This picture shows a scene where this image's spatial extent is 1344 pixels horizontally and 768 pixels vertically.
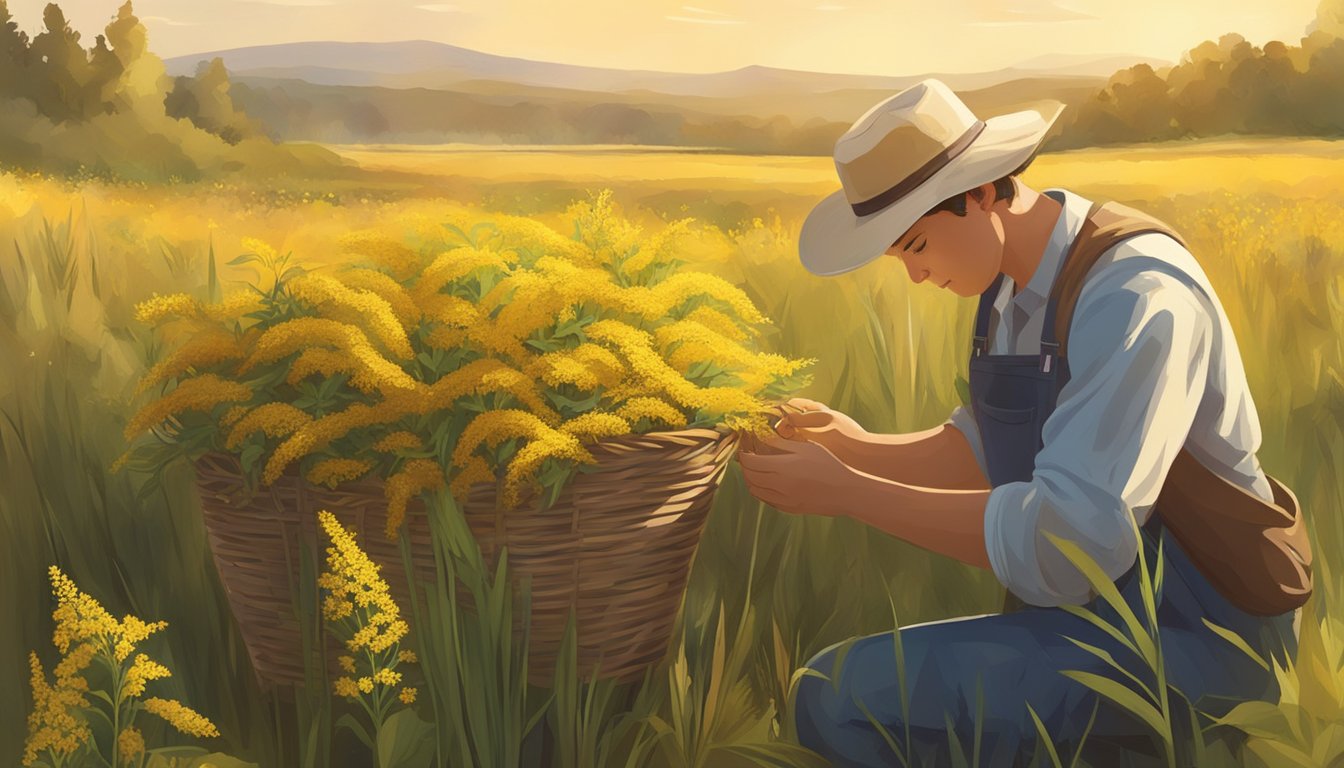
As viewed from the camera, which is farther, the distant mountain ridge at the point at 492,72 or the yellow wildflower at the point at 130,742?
the distant mountain ridge at the point at 492,72

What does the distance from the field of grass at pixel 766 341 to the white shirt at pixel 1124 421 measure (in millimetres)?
238

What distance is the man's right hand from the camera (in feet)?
6.15

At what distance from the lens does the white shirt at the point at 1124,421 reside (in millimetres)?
1398

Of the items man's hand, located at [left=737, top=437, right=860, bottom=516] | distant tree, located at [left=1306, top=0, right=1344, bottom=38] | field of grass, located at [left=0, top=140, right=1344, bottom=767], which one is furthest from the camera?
distant tree, located at [left=1306, top=0, right=1344, bottom=38]

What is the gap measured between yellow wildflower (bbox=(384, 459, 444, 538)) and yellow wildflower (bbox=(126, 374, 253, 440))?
0.27 meters

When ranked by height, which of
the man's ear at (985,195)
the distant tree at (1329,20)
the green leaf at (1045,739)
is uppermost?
the distant tree at (1329,20)

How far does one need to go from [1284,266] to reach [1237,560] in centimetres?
166

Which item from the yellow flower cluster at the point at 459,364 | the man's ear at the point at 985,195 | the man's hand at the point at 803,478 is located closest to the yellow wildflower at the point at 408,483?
the yellow flower cluster at the point at 459,364

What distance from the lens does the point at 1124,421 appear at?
1.40 metres

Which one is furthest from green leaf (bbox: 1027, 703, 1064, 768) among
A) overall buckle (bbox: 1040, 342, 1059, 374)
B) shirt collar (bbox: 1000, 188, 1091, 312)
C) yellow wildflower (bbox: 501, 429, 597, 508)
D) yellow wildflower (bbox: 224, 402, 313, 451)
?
yellow wildflower (bbox: 224, 402, 313, 451)

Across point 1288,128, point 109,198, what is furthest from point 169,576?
point 1288,128

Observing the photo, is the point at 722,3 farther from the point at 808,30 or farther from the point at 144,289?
the point at 144,289

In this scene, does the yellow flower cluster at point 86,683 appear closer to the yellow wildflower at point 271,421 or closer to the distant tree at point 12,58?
the yellow wildflower at point 271,421

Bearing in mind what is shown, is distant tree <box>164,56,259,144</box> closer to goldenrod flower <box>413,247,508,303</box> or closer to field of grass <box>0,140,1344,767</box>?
field of grass <box>0,140,1344,767</box>
